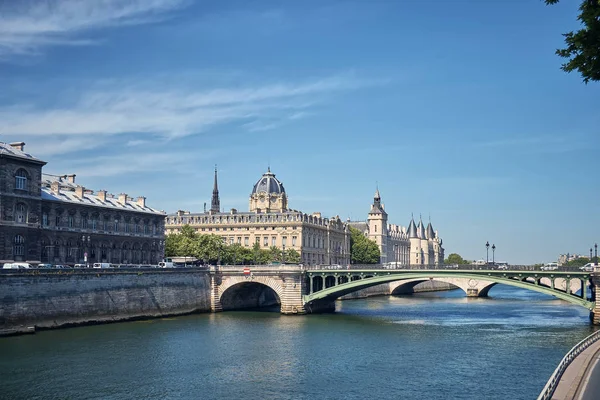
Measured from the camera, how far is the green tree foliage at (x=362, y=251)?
6348 inches

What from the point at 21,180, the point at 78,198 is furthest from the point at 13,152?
the point at 78,198

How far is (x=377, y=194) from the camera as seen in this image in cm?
18950

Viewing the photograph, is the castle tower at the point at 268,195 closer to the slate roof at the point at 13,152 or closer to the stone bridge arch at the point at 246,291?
the stone bridge arch at the point at 246,291

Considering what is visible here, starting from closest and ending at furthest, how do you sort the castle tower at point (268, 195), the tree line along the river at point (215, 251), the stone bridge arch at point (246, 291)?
the stone bridge arch at point (246, 291), the tree line along the river at point (215, 251), the castle tower at point (268, 195)

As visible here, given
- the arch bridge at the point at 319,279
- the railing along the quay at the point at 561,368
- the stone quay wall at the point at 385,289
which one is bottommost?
the stone quay wall at the point at 385,289

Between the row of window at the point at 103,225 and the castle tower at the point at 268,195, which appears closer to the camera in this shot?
the row of window at the point at 103,225

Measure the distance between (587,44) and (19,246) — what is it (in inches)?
2613

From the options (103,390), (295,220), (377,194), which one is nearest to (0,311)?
(103,390)

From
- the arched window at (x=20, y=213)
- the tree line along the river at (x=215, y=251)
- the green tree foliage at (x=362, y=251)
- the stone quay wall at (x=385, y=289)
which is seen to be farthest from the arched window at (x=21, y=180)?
the green tree foliage at (x=362, y=251)

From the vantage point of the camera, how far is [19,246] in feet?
232

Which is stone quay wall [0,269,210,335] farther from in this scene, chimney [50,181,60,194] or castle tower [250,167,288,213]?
castle tower [250,167,288,213]

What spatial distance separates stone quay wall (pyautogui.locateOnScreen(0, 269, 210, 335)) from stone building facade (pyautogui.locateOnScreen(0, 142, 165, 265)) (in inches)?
339

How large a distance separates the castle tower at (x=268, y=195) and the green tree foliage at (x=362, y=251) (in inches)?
902

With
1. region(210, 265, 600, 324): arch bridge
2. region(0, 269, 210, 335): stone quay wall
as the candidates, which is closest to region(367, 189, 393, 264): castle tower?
region(210, 265, 600, 324): arch bridge
